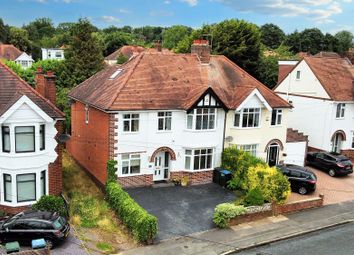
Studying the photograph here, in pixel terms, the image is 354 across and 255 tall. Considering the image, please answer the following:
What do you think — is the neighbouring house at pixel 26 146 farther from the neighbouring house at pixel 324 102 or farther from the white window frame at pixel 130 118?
the neighbouring house at pixel 324 102

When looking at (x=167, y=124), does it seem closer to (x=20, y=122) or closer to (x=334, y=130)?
(x=20, y=122)

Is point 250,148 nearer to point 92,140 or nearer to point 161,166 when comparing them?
point 161,166

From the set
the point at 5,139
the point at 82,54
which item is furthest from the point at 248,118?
the point at 82,54

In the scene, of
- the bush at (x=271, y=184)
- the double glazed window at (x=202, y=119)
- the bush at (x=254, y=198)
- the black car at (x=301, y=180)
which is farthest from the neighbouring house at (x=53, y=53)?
the bush at (x=254, y=198)

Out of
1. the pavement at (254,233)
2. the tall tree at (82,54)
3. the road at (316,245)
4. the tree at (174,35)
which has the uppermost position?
the tree at (174,35)

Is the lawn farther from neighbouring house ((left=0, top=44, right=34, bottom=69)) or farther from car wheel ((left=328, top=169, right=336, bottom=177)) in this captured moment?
neighbouring house ((left=0, top=44, right=34, bottom=69))

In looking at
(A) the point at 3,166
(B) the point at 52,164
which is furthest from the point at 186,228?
(A) the point at 3,166

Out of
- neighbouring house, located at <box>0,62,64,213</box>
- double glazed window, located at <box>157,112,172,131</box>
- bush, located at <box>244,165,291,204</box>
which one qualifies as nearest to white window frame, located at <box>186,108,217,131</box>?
double glazed window, located at <box>157,112,172,131</box>
